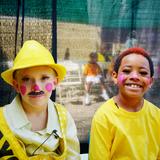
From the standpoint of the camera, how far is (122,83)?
1968 millimetres

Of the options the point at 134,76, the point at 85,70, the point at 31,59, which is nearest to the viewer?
the point at 31,59

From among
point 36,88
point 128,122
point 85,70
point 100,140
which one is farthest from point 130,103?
point 85,70

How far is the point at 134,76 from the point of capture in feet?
6.33

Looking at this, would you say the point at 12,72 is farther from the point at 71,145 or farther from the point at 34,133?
the point at 71,145

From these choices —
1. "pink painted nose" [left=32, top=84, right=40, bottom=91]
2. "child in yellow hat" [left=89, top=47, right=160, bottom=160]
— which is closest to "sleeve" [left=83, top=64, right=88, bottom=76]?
"child in yellow hat" [left=89, top=47, right=160, bottom=160]

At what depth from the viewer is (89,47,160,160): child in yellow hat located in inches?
76.5

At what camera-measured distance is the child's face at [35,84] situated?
1843 mm

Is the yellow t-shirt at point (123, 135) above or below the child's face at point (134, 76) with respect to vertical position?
below

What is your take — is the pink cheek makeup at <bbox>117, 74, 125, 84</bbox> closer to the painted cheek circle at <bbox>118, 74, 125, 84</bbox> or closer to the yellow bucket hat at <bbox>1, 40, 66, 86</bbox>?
the painted cheek circle at <bbox>118, 74, 125, 84</bbox>

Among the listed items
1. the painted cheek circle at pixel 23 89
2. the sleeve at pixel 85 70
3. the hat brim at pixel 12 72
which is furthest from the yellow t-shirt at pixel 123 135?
the sleeve at pixel 85 70

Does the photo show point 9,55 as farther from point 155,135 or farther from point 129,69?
point 155,135

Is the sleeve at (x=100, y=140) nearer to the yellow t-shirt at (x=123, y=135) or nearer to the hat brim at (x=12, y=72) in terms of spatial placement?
the yellow t-shirt at (x=123, y=135)

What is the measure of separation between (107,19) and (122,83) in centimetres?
81

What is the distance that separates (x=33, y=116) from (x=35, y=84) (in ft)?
0.70
